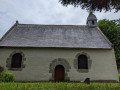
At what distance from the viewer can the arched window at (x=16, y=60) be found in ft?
32.2

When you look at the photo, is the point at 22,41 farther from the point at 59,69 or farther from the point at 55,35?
the point at 59,69

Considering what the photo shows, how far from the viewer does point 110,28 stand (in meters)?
18.0

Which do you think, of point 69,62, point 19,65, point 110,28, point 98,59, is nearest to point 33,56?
point 19,65

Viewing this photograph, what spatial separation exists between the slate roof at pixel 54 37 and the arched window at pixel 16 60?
1023 millimetres

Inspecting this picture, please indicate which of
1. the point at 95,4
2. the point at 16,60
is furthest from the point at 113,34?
the point at 16,60

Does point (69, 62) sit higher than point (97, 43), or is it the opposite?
point (97, 43)

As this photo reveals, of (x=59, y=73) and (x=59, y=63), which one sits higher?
(x=59, y=63)

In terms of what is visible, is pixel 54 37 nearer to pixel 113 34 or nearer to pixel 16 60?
pixel 16 60

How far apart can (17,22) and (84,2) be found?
38.7 feet

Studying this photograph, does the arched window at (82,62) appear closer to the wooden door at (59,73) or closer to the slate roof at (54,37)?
the slate roof at (54,37)

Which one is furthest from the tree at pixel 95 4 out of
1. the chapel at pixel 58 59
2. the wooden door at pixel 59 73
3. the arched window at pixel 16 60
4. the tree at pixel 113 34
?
the tree at pixel 113 34

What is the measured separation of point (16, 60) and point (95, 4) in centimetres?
868

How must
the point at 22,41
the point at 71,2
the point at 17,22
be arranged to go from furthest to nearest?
the point at 17,22
the point at 22,41
the point at 71,2

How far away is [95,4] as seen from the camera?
511cm
